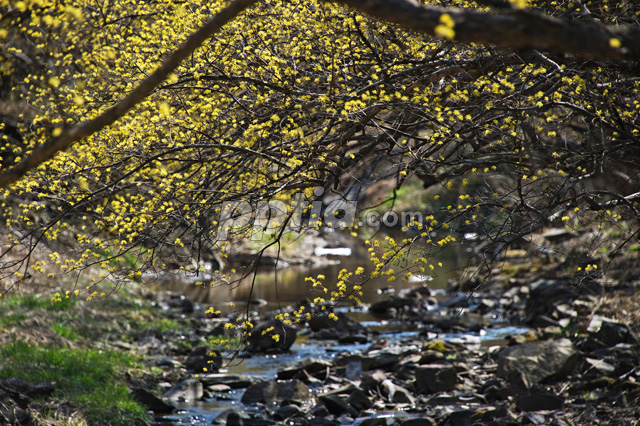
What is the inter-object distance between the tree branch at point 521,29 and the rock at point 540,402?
6.59 meters

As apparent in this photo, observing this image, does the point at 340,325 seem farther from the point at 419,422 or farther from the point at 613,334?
the point at 419,422

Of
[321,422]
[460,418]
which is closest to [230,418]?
[321,422]

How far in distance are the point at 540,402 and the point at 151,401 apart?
5563mm

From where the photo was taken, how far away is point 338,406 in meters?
9.00

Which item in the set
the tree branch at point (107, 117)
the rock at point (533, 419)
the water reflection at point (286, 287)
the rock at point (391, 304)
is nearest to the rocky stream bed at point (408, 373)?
the rock at point (533, 419)

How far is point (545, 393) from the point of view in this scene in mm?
8406

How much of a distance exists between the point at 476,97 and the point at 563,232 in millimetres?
14912

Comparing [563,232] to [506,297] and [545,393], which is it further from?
[545,393]

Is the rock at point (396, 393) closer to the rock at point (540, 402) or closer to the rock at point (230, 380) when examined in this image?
the rock at point (540, 402)

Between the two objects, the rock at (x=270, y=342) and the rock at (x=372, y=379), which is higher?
the rock at (x=270, y=342)

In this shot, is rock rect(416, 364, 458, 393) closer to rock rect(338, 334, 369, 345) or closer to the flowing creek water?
the flowing creek water

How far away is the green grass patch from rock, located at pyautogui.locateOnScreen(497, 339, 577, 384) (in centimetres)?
566

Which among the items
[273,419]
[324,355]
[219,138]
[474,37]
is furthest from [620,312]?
[474,37]

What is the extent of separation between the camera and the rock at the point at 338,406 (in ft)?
29.2
